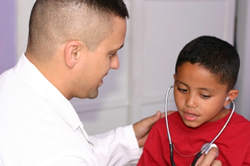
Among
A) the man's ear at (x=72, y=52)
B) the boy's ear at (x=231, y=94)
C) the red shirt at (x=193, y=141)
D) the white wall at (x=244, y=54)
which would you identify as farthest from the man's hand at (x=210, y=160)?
the white wall at (x=244, y=54)

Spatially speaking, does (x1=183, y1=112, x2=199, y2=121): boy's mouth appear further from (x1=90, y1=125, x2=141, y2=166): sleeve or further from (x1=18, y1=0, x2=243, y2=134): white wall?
(x1=18, y1=0, x2=243, y2=134): white wall

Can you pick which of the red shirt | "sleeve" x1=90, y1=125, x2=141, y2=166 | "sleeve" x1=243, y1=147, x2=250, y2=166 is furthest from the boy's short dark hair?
"sleeve" x1=90, y1=125, x2=141, y2=166

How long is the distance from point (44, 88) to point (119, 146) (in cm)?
63

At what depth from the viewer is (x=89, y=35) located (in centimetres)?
130

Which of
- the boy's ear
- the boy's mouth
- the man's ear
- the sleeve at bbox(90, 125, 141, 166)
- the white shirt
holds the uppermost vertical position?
the man's ear

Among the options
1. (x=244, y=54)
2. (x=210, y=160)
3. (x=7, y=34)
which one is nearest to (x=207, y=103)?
(x=210, y=160)

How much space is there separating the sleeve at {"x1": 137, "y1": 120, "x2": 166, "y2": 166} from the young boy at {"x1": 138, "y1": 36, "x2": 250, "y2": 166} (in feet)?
0.12

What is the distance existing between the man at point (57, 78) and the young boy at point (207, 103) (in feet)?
1.05

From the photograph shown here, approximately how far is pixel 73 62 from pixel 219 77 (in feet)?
1.87

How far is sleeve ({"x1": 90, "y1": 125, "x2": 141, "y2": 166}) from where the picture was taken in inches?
69.6

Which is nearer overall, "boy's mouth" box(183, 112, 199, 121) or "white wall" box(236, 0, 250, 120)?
"boy's mouth" box(183, 112, 199, 121)

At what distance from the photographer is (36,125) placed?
115 centimetres

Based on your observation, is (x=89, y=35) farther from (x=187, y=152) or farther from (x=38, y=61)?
(x=187, y=152)

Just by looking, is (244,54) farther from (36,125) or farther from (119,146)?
(36,125)
